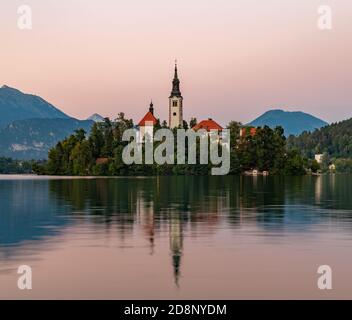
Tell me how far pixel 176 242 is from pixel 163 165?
144187 millimetres

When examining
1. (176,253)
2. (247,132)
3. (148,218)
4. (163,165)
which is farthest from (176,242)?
(247,132)

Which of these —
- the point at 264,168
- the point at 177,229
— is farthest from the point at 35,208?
the point at 264,168

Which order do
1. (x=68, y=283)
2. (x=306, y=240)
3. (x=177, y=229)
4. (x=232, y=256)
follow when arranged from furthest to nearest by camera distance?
(x=177, y=229), (x=306, y=240), (x=232, y=256), (x=68, y=283)

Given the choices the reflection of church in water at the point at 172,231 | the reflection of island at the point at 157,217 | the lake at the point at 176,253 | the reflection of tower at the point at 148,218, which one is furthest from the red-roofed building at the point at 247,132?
the lake at the point at 176,253

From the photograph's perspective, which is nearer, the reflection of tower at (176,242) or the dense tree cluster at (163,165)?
the reflection of tower at (176,242)

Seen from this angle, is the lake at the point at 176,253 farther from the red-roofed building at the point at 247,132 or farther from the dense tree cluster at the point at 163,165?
the red-roofed building at the point at 247,132

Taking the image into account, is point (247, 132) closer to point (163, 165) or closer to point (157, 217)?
point (163, 165)

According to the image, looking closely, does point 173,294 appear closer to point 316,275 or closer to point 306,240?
point 316,275

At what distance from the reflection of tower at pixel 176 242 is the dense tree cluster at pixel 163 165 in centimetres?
13099

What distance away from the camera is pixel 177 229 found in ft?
111

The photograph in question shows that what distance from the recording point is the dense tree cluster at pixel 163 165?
6821 inches

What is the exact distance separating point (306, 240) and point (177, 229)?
684 cm

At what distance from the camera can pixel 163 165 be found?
17312cm

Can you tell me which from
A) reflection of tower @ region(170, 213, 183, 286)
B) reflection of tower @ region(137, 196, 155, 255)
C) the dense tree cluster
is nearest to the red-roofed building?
the dense tree cluster
